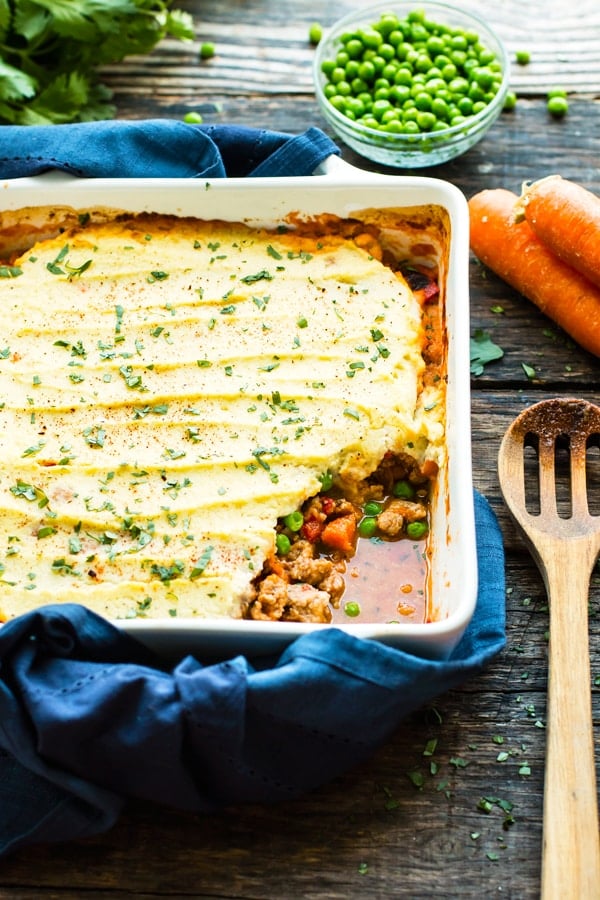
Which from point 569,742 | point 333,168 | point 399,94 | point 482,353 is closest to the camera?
point 569,742

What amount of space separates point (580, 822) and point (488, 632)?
1.81 feet

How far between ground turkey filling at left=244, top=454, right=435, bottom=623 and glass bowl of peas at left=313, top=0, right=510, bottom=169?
133 centimetres

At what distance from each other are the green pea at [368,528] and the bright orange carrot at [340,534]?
39 millimetres

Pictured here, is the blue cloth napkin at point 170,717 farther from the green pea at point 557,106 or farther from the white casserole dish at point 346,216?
the green pea at point 557,106

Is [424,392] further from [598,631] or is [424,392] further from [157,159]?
[157,159]

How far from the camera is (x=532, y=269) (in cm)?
370

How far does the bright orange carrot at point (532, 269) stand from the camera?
361 centimetres

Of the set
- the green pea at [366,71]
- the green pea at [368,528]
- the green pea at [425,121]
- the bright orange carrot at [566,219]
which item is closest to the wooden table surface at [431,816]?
the bright orange carrot at [566,219]

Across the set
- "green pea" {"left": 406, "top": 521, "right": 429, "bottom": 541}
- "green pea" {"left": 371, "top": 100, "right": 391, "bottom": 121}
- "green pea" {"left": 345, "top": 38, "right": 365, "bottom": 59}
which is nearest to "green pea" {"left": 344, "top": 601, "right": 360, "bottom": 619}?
"green pea" {"left": 406, "top": 521, "right": 429, "bottom": 541}

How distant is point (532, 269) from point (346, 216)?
707mm

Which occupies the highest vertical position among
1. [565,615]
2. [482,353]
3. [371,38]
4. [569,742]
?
[371,38]

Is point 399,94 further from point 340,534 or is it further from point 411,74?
point 340,534

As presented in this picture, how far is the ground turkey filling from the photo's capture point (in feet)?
9.87

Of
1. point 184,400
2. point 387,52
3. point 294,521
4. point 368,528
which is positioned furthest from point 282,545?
point 387,52
